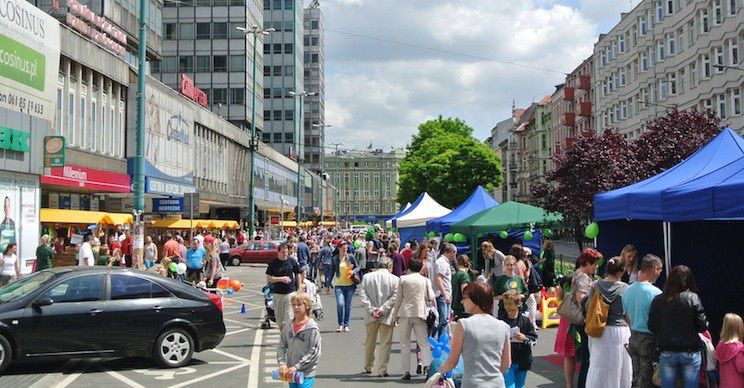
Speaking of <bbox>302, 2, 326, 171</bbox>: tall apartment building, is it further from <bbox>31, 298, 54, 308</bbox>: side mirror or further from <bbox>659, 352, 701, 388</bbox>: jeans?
<bbox>659, 352, 701, 388</bbox>: jeans

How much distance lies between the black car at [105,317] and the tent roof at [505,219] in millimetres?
→ 10922

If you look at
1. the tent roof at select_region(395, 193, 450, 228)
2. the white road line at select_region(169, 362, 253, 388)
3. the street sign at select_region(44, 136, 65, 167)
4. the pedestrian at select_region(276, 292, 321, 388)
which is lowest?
the white road line at select_region(169, 362, 253, 388)

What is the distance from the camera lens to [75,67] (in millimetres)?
32531

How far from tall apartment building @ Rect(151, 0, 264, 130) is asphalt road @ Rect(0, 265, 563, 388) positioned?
6531cm

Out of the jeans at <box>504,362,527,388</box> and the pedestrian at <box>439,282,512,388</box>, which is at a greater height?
the pedestrian at <box>439,282,512,388</box>

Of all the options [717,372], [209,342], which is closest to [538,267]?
[209,342]

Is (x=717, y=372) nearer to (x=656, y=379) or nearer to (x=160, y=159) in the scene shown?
(x=656, y=379)

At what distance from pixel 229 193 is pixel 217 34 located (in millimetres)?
22462

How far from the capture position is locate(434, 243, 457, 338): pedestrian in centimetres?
1309

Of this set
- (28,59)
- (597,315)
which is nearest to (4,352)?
(597,315)

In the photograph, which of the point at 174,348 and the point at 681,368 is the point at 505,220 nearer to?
the point at 174,348

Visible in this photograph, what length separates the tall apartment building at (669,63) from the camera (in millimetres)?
45219

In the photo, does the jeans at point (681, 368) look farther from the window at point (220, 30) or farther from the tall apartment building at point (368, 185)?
the tall apartment building at point (368, 185)

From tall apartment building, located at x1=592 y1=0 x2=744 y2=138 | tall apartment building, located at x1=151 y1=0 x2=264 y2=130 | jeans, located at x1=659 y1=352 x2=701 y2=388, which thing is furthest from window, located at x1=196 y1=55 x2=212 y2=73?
jeans, located at x1=659 y1=352 x2=701 y2=388
